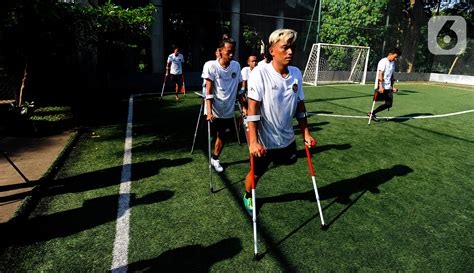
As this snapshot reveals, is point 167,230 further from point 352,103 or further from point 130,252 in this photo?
point 352,103

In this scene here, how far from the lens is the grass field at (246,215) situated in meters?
3.18

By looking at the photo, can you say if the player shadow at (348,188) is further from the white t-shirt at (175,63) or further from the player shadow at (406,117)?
the white t-shirt at (175,63)

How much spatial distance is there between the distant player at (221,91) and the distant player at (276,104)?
5.57ft

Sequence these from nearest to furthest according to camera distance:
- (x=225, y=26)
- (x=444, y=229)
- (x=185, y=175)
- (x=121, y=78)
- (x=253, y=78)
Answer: (x=253, y=78) < (x=444, y=229) < (x=185, y=175) < (x=121, y=78) < (x=225, y=26)

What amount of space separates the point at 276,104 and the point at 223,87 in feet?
6.85

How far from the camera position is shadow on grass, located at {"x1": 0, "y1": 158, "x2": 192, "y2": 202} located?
177 inches

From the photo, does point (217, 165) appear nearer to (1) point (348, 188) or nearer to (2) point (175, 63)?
(1) point (348, 188)

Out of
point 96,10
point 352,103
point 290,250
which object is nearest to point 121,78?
point 96,10

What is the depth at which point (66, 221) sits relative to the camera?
12.3ft

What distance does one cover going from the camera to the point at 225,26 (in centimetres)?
2214

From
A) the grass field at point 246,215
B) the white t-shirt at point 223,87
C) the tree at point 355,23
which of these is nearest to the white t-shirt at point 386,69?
the grass field at point 246,215

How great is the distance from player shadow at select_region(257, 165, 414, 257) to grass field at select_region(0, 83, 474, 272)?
0.8 inches

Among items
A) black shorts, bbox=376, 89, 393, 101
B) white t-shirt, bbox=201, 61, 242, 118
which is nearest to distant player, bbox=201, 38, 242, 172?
white t-shirt, bbox=201, 61, 242, 118

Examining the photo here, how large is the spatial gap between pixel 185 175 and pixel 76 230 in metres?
2.03
